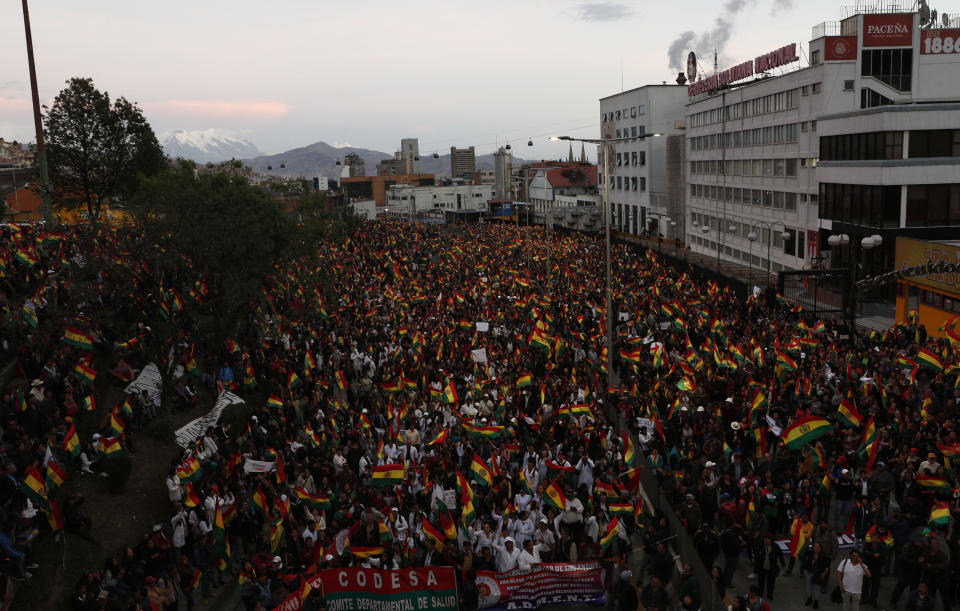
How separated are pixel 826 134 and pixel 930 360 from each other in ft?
102

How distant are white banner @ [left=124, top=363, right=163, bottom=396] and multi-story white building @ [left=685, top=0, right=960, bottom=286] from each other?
3031 cm

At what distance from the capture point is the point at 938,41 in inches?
1875

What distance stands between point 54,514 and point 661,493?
1109 centimetres

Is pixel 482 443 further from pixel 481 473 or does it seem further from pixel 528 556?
pixel 528 556

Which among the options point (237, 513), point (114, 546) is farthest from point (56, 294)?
point (237, 513)

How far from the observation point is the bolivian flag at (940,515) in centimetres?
1255

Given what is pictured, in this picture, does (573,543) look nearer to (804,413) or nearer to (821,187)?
(804,413)

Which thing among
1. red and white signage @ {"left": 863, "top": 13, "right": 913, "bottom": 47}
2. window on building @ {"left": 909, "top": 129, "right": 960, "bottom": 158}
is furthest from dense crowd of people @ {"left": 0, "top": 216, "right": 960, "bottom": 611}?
red and white signage @ {"left": 863, "top": 13, "right": 913, "bottom": 47}

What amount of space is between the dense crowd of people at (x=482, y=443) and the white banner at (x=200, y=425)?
348mm

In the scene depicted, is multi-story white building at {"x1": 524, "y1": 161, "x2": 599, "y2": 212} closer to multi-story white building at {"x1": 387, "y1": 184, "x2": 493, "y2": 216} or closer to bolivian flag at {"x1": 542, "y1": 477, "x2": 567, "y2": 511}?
multi-story white building at {"x1": 387, "y1": 184, "x2": 493, "y2": 216}

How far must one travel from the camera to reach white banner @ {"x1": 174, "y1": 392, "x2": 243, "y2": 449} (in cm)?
1944

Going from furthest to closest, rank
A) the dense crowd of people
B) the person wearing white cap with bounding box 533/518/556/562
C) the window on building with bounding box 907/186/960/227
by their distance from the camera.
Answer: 1. the window on building with bounding box 907/186/960/227
2. the person wearing white cap with bounding box 533/518/556/562
3. the dense crowd of people

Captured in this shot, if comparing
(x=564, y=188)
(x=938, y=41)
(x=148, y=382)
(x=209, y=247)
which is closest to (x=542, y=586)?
(x=148, y=382)

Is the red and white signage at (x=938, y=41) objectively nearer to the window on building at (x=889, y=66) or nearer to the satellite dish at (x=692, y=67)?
the window on building at (x=889, y=66)
